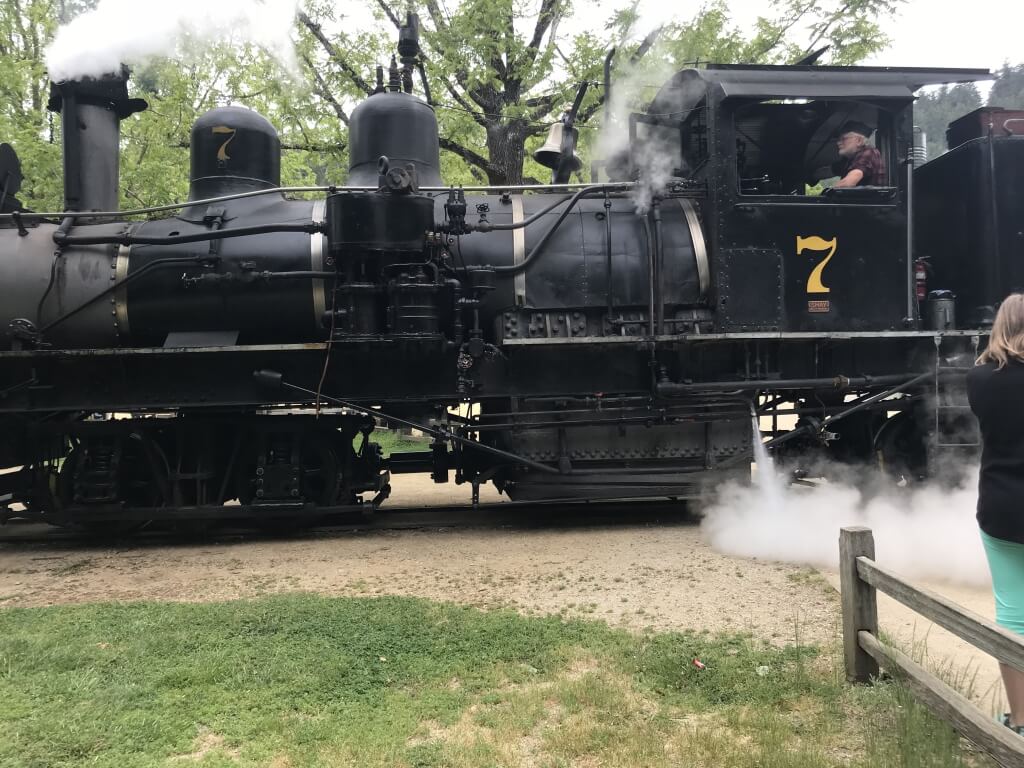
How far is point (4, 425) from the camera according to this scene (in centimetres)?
638

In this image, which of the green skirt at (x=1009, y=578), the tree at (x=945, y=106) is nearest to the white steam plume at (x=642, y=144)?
the green skirt at (x=1009, y=578)

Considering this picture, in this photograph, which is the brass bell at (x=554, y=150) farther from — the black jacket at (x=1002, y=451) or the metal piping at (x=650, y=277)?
the black jacket at (x=1002, y=451)

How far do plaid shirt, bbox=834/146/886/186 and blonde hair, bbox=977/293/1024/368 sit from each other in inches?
156

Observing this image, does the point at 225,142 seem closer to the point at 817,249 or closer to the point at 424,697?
the point at 817,249

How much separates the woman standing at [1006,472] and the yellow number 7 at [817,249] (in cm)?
355

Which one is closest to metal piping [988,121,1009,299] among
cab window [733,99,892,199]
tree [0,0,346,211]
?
cab window [733,99,892,199]

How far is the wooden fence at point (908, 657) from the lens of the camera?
2.33 m

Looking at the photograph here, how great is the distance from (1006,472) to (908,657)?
2.91ft

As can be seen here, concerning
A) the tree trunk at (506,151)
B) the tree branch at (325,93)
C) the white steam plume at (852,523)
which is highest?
the tree branch at (325,93)

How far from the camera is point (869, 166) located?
20.7 feet

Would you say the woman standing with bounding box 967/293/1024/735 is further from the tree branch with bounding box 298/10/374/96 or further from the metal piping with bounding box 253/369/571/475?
the tree branch with bounding box 298/10/374/96

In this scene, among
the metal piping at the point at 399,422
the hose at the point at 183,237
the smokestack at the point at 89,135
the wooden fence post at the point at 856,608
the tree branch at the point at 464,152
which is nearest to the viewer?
the wooden fence post at the point at 856,608

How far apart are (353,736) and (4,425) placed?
5236mm

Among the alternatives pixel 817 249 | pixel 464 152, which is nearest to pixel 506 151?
pixel 464 152
